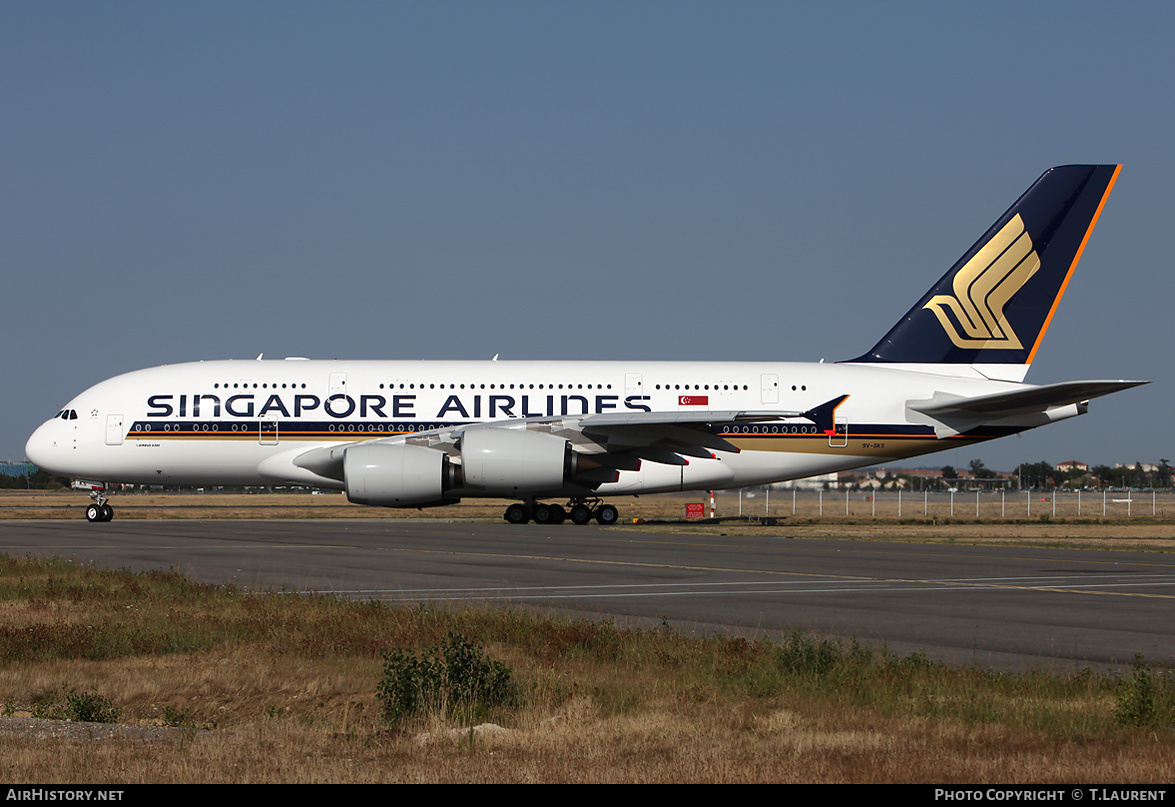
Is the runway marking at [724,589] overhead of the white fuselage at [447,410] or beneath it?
beneath

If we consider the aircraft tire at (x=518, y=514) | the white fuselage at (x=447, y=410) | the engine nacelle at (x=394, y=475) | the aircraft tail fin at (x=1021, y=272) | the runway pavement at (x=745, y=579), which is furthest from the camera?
the aircraft tail fin at (x=1021, y=272)

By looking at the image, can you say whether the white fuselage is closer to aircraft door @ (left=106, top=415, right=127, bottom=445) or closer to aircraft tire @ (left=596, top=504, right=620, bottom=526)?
aircraft door @ (left=106, top=415, right=127, bottom=445)

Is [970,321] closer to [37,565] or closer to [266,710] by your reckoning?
[37,565]

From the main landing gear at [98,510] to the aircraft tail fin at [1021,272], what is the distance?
26.0m

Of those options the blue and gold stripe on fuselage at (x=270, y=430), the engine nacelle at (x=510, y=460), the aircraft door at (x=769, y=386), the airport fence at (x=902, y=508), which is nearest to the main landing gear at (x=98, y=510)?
the blue and gold stripe on fuselage at (x=270, y=430)

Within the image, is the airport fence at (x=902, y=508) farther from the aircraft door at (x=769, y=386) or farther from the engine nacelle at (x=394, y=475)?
the engine nacelle at (x=394, y=475)

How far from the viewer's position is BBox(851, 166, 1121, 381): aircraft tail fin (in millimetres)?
37656

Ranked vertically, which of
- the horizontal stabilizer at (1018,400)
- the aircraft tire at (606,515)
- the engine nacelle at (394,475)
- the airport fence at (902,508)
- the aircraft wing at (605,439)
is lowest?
the airport fence at (902,508)

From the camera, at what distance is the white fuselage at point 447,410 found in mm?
35594

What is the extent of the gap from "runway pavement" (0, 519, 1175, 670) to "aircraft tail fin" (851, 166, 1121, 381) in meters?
11.6

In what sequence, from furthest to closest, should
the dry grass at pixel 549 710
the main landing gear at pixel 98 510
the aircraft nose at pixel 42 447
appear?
the main landing gear at pixel 98 510, the aircraft nose at pixel 42 447, the dry grass at pixel 549 710

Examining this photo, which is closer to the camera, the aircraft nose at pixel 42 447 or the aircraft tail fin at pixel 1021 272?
the aircraft nose at pixel 42 447

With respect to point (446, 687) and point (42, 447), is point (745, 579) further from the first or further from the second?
point (42, 447)

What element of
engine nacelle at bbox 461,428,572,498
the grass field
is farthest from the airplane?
the grass field
